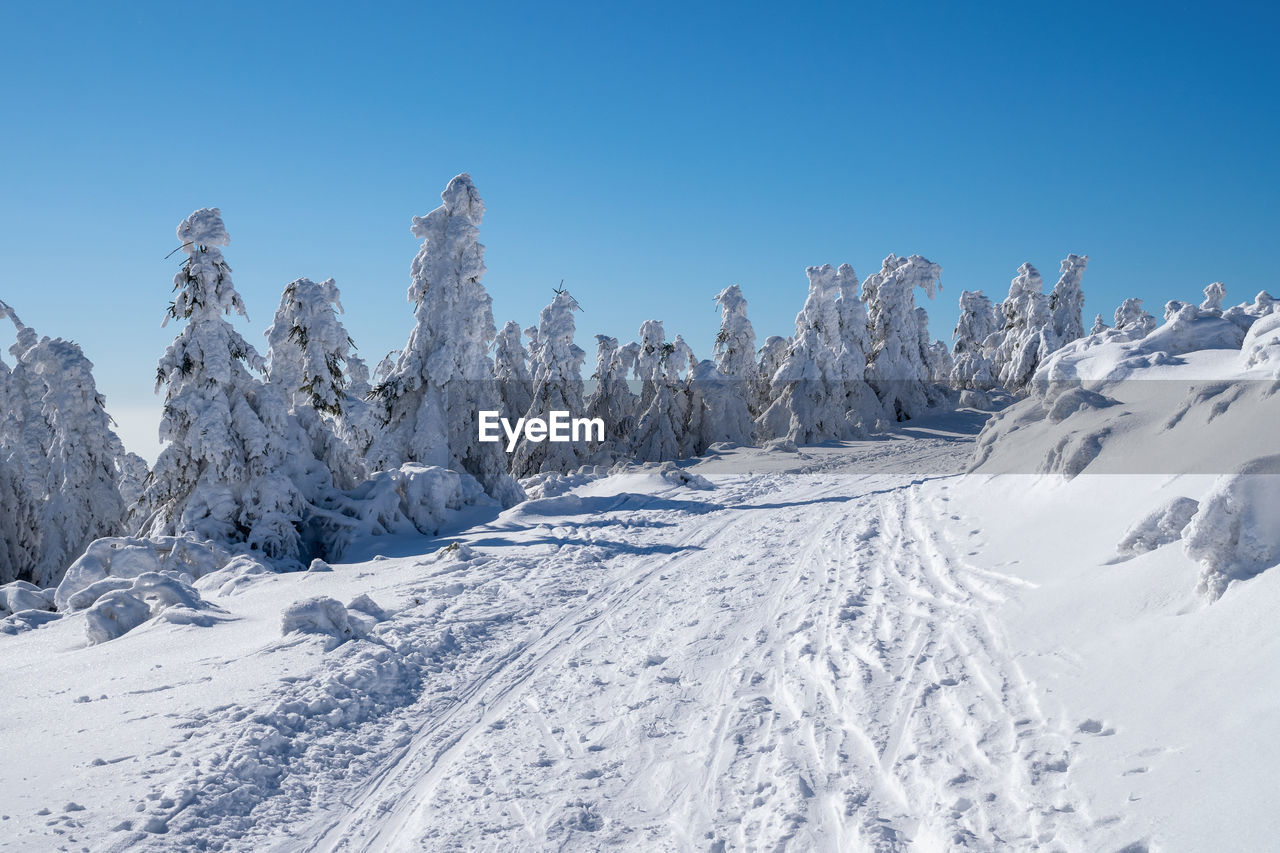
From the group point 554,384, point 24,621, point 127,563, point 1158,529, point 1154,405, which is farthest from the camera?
point 554,384

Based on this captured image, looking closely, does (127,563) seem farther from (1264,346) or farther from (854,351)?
(854,351)

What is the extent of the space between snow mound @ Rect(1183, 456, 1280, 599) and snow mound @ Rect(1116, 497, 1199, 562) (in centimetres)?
113

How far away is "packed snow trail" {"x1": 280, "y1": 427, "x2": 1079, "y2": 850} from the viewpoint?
159 inches

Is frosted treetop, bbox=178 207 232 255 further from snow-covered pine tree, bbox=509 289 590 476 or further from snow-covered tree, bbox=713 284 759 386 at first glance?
A: snow-covered tree, bbox=713 284 759 386

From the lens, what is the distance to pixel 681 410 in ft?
128

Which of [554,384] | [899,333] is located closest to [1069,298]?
[899,333]

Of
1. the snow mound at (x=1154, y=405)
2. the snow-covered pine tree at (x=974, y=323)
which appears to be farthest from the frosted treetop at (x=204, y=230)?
the snow-covered pine tree at (x=974, y=323)

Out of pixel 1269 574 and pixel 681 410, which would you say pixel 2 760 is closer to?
pixel 1269 574

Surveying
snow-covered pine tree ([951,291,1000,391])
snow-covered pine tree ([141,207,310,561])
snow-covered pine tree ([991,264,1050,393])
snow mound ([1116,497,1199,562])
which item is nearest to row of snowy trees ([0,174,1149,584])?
snow-covered pine tree ([141,207,310,561])

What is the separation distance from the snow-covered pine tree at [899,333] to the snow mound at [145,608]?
37.7 metres

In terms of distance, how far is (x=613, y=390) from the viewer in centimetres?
4212

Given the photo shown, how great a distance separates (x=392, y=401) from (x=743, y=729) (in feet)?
68.5

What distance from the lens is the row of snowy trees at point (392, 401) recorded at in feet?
49.7

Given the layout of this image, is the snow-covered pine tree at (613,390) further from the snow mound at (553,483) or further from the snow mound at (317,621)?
the snow mound at (317,621)
